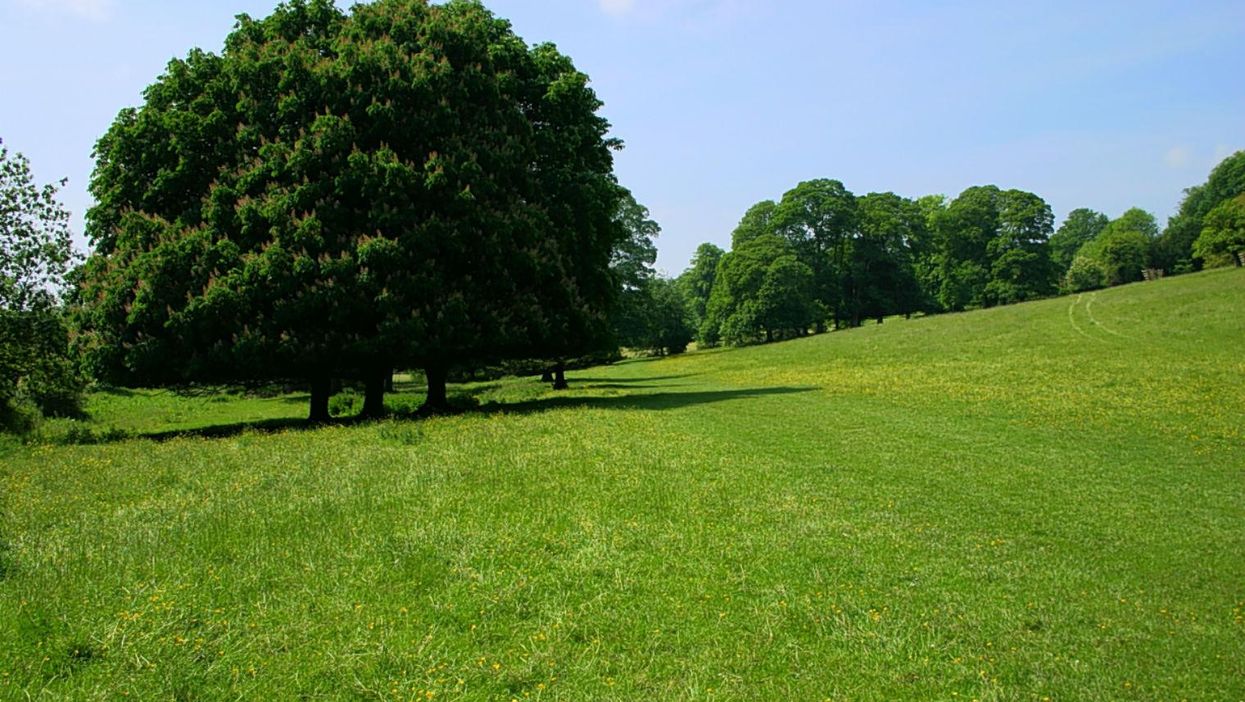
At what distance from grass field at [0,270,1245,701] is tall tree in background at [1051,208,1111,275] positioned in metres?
131

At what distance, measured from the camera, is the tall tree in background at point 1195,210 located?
A: 92812mm

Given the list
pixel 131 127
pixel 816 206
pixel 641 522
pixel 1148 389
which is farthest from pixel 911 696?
pixel 816 206

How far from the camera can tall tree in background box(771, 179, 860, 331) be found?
310 feet

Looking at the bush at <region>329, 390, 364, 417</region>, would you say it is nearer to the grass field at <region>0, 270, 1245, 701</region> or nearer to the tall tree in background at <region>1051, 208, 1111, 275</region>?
the grass field at <region>0, 270, 1245, 701</region>

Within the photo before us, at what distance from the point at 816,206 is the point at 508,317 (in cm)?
7470

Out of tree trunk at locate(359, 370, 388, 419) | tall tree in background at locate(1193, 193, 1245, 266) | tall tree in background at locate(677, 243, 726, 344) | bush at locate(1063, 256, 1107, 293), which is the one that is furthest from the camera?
tall tree in background at locate(677, 243, 726, 344)

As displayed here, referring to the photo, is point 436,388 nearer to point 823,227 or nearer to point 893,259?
point 823,227

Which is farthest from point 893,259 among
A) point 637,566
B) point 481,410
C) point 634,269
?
point 637,566

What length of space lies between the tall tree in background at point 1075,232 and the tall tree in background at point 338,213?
123m

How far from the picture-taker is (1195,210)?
113625 millimetres

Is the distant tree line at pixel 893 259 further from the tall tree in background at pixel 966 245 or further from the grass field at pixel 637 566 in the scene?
the grass field at pixel 637 566

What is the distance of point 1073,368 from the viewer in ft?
116

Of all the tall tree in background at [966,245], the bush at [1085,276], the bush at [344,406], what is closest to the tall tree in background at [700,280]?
the tall tree in background at [966,245]

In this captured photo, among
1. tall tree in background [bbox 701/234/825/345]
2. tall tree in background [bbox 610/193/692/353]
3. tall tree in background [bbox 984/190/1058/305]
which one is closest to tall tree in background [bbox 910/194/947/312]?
tall tree in background [bbox 984/190/1058/305]
